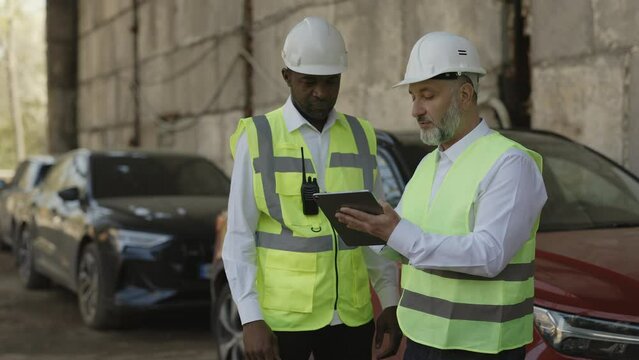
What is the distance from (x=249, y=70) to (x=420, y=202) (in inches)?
445

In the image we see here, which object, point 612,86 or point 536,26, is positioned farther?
point 536,26

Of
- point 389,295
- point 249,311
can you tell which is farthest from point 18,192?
point 249,311

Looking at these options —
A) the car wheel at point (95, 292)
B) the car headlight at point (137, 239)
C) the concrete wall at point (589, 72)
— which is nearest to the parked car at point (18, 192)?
the car wheel at point (95, 292)

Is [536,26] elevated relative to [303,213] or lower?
elevated

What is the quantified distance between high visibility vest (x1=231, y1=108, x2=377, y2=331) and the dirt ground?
3875 millimetres

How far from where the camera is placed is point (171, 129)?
16.9 metres

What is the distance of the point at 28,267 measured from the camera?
1052 centimetres

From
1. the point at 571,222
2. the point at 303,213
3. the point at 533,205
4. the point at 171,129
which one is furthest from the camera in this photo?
the point at 171,129

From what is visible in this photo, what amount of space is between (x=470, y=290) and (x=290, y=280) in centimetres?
71

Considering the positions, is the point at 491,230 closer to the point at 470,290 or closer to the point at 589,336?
the point at 470,290

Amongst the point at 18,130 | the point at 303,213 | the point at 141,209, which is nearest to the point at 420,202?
the point at 303,213

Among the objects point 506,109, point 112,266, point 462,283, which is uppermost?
point 506,109

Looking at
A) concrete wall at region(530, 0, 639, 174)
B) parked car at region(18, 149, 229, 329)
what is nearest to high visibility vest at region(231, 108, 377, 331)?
concrete wall at region(530, 0, 639, 174)

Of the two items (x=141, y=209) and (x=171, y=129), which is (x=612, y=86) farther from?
(x=171, y=129)
